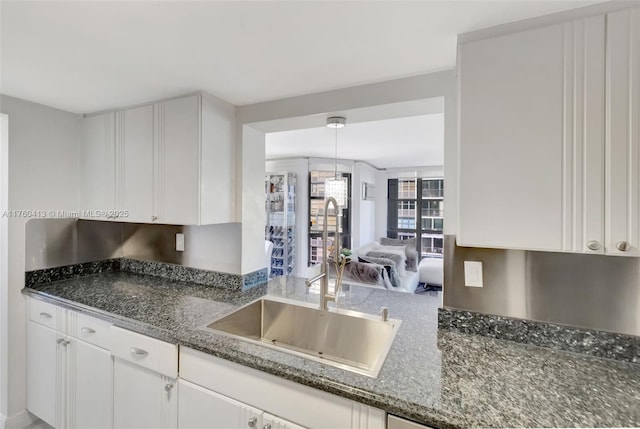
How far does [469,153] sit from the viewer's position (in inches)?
44.8

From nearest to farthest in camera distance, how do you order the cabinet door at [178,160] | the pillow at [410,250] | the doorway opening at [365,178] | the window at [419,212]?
the cabinet door at [178,160]
the doorway opening at [365,178]
the pillow at [410,250]
the window at [419,212]

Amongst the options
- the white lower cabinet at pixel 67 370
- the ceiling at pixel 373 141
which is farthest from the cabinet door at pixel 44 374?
the ceiling at pixel 373 141

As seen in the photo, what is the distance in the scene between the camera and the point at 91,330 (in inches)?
63.1

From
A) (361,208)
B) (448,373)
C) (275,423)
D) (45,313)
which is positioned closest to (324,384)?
(275,423)

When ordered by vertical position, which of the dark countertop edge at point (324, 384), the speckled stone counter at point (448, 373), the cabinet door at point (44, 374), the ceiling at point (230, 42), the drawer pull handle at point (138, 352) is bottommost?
the cabinet door at point (44, 374)

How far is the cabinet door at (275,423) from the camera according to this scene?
1.05 metres

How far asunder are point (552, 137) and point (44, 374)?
2972 mm

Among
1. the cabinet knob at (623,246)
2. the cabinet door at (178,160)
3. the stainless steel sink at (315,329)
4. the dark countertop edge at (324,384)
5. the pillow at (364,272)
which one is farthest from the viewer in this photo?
the pillow at (364,272)

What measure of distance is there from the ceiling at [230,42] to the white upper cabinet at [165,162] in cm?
18

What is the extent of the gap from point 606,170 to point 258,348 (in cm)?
141

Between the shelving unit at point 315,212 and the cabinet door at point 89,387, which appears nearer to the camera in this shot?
the cabinet door at point 89,387

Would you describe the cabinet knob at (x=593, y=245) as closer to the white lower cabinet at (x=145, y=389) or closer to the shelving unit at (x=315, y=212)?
the white lower cabinet at (x=145, y=389)

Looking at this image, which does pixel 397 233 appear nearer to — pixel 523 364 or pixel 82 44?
pixel 523 364

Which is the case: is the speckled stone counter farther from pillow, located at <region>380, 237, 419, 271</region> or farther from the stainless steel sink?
pillow, located at <region>380, 237, 419, 271</region>
